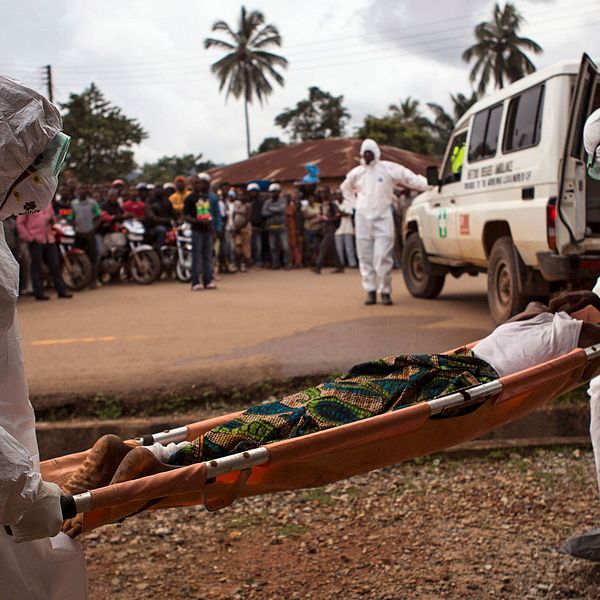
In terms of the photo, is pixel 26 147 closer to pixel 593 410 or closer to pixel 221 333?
pixel 593 410

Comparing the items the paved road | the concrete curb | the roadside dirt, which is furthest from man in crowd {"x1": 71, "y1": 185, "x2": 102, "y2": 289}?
the roadside dirt

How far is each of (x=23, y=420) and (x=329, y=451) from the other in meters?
0.90

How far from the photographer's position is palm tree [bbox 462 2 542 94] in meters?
37.7

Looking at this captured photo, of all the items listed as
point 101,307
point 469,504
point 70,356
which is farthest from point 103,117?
point 469,504

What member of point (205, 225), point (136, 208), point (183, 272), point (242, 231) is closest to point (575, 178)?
point (205, 225)

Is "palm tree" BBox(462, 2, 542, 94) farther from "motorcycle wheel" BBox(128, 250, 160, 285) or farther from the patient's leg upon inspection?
the patient's leg

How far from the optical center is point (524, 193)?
21.9 ft

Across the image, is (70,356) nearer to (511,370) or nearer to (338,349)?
(338,349)

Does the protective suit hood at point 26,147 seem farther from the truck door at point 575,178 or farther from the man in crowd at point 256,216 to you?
the man in crowd at point 256,216

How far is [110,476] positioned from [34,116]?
3.36 ft

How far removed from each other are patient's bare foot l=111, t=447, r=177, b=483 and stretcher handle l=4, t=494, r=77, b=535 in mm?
247

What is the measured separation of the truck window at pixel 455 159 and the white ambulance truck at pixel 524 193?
14 millimetres

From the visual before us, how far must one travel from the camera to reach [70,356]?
6.50 meters

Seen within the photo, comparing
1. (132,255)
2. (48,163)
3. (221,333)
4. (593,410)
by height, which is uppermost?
(48,163)
